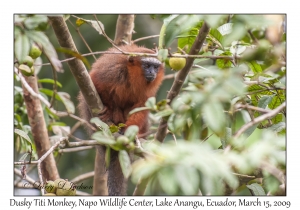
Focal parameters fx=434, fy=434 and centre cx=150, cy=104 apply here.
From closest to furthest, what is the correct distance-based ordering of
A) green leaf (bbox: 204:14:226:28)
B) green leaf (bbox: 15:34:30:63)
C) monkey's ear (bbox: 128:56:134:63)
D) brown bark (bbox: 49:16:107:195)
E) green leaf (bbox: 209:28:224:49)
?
green leaf (bbox: 204:14:226:28) → green leaf (bbox: 15:34:30:63) → brown bark (bbox: 49:16:107:195) → green leaf (bbox: 209:28:224:49) → monkey's ear (bbox: 128:56:134:63)

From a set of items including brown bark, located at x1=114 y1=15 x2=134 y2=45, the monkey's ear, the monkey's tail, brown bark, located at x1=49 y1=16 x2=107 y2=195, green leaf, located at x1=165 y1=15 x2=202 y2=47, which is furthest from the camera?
brown bark, located at x1=114 y1=15 x2=134 y2=45

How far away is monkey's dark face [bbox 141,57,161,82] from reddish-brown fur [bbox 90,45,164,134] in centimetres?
4

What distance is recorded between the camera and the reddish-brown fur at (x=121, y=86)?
3.36 m

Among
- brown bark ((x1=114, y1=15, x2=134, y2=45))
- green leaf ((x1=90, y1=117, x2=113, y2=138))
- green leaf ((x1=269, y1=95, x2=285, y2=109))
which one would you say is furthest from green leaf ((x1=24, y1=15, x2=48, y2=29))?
brown bark ((x1=114, y1=15, x2=134, y2=45))

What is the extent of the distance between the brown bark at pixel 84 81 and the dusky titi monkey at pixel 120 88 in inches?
9.4

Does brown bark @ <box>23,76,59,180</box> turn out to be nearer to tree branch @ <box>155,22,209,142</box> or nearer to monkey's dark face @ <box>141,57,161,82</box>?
monkey's dark face @ <box>141,57,161,82</box>

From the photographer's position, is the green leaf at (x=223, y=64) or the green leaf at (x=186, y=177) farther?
the green leaf at (x=223, y=64)

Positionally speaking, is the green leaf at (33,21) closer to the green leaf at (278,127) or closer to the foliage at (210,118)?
the foliage at (210,118)

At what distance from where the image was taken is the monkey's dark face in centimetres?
348

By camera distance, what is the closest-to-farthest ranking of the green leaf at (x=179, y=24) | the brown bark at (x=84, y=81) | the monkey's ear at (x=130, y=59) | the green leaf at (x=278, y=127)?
1. the green leaf at (x=179, y=24)
2. the green leaf at (x=278, y=127)
3. the brown bark at (x=84, y=81)
4. the monkey's ear at (x=130, y=59)

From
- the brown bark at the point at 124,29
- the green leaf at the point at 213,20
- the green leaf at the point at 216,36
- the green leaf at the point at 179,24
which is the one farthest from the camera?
the brown bark at the point at 124,29

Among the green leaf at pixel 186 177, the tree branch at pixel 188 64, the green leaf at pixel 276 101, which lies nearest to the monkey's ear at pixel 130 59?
the tree branch at pixel 188 64

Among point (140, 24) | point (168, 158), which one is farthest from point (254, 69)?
point (140, 24)

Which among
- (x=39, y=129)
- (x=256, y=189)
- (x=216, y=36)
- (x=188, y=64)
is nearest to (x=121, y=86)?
(x=39, y=129)
